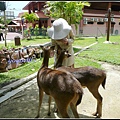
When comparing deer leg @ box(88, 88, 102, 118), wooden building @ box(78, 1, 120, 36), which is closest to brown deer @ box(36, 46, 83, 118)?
deer leg @ box(88, 88, 102, 118)

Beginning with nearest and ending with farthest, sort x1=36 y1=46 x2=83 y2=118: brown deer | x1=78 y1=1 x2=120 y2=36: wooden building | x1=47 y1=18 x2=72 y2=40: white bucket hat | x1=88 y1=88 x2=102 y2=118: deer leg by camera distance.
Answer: x1=36 y1=46 x2=83 y2=118: brown deer, x1=88 y1=88 x2=102 y2=118: deer leg, x1=47 y1=18 x2=72 y2=40: white bucket hat, x1=78 y1=1 x2=120 y2=36: wooden building

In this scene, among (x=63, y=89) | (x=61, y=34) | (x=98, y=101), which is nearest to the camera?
(x=63, y=89)

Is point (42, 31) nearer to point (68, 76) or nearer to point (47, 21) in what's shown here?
point (47, 21)

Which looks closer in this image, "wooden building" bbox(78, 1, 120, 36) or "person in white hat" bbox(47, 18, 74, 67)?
"person in white hat" bbox(47, 18, 74, 67)

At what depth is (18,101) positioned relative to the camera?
3.44 meters

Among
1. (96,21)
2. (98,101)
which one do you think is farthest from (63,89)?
(96,21)

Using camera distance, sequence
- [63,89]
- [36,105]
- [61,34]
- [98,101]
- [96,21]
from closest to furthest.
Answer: [63,89], [98,101], [61,34], [36,105], [96,21]

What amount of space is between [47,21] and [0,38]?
10201mm

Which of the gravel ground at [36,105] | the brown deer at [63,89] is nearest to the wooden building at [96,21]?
the gravel ground at [36,105]

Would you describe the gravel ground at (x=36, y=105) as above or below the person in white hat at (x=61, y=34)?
below

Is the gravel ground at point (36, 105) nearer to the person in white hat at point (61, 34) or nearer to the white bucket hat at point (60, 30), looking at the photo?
the person in white hat at point (61, 34)

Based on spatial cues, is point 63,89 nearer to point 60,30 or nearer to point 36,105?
point 60,30

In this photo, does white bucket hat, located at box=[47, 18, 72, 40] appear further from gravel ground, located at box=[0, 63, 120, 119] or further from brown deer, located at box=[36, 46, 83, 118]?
gravel ground, located at box=[0, 63, 120, 119]

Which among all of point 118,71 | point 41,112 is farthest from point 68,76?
point 118,71
